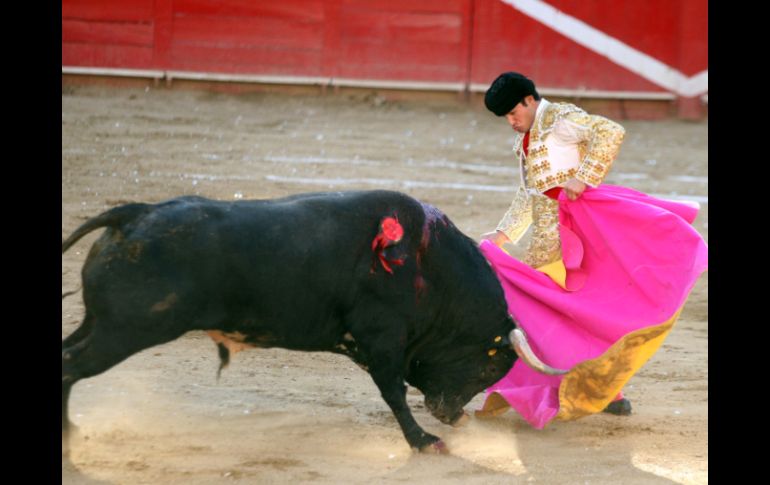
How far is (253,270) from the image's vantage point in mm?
3623

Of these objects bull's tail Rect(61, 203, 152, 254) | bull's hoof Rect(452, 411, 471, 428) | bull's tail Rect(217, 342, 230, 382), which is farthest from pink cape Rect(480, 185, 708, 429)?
bull's tail Rect(61, 203, 152, 254)

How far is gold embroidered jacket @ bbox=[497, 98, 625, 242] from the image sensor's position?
13.6 feet

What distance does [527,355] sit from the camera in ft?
13.2

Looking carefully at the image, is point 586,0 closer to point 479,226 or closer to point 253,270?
point 479,226

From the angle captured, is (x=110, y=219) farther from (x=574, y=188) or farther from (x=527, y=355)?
(x=574, y=188)

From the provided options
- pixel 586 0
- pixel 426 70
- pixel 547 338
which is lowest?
pixel 547 338

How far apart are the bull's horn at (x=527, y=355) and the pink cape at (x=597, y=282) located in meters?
0.18

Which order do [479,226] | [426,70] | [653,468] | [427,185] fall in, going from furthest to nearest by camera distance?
1. [426,70]
2. [427,185]
3. [479,226]
4. [653,468]

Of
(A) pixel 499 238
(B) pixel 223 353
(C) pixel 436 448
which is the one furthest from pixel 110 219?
(A) pixel 499 238

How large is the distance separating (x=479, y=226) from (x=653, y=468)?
11.1 ft

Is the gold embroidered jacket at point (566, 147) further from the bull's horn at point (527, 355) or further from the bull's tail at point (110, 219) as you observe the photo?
the bull's tail at point (110, 219)

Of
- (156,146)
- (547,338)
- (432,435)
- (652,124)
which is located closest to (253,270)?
(432,435)

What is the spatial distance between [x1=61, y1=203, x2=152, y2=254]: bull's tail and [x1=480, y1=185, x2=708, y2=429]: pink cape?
53.8 inches

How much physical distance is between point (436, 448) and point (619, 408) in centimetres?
92
